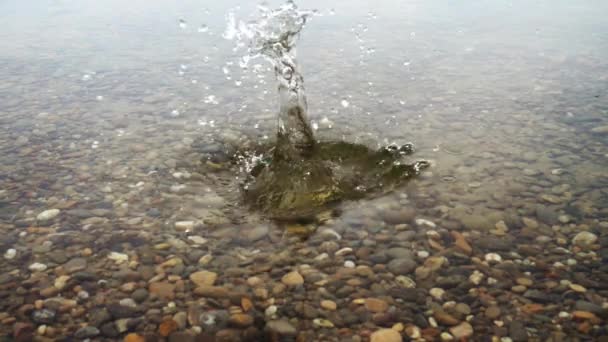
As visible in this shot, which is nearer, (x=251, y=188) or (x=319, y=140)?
(x=251, y=188)

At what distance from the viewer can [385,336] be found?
11.0 ft

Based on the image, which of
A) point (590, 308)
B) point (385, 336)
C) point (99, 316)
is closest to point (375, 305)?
point (385, 336)

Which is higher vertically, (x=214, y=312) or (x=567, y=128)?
(x=567, y=128)

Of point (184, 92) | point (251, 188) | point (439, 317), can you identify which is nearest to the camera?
point (439, 317)

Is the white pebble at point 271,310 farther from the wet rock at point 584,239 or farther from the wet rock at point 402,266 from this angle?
the wet rock at point 584,239

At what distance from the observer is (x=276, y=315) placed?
3.58 metres

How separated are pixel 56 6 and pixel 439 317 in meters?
20.7

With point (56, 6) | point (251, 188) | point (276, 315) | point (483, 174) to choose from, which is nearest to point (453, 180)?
point (483, 174)

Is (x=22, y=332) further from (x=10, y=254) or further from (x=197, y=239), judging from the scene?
(x=197, y=239)

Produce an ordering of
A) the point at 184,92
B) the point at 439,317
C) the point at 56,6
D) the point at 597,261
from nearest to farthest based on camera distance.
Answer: the point at 439,317, the point at 597,261, the point at 184,92, the point at 56,6

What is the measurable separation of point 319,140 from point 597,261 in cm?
354

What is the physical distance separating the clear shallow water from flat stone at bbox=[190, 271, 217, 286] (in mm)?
70

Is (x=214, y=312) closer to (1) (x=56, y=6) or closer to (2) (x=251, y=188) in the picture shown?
(2) (x=251, y=188)

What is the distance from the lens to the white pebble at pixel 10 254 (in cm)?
426
